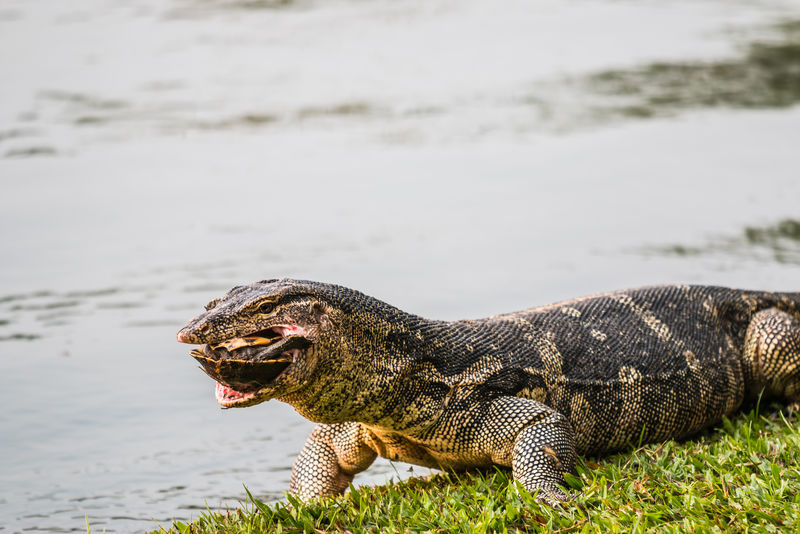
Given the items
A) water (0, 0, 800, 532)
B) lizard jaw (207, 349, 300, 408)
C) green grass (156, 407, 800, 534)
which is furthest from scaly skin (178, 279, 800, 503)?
water (0, 0, 800, 532)

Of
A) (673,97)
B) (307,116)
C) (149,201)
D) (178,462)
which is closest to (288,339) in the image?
(178,462)

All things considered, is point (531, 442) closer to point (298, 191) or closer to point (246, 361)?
point (246, 361)

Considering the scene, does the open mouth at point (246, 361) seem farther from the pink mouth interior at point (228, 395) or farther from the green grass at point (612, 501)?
the green grass at point (612, 501)

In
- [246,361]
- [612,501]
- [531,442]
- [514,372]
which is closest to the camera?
[246,361]

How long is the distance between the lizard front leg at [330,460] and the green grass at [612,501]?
23cm

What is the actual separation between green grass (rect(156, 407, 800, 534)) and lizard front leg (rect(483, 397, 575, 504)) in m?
0.10

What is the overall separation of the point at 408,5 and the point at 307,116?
9713 mm

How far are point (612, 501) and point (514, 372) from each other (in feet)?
3.22

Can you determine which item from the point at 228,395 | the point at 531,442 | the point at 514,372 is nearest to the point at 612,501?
the point at 531,442

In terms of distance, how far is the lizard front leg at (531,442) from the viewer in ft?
15.7

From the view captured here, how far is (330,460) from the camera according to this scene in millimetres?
5520

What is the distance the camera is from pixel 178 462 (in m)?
6.53

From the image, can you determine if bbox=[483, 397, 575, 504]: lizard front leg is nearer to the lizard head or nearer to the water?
the lizard head

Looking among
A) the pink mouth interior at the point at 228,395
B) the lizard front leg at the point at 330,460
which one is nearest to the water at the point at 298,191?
the lizard front leg at the point at 330,460
